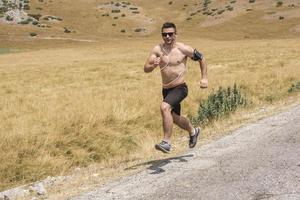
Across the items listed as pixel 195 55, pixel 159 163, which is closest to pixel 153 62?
pixel 195 55

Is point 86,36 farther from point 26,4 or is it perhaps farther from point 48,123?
point 48,123

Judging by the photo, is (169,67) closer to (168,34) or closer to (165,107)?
(168,34)

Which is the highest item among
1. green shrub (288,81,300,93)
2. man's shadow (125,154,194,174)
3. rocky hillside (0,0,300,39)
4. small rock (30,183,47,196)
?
man's shadow (125,154,194,174)

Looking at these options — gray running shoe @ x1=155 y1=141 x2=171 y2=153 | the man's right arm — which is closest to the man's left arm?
the man's right arm

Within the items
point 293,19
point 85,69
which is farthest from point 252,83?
point 293,19

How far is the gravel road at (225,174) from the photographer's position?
8.02m

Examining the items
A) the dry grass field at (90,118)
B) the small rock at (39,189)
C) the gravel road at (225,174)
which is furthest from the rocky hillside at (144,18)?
the small rock at (39,189)

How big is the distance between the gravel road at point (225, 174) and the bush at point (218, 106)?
3786 millimetres

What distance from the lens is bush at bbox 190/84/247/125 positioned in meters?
15.5

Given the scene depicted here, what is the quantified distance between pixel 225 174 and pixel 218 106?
750 cm

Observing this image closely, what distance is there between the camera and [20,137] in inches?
484

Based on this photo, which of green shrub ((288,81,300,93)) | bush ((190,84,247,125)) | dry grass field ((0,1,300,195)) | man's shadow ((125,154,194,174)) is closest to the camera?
man's shadow ((125,154,194,174))

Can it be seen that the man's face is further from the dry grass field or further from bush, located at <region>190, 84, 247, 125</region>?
bush, located at <region>190, 84, 247, 125</region>

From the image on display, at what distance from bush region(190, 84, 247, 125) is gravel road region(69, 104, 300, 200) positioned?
3.79m
